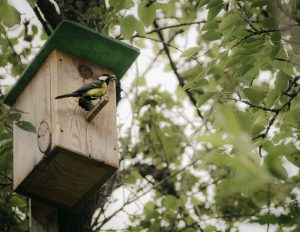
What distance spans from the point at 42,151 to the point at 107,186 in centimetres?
126

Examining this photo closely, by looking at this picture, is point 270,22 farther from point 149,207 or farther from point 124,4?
point 149,207

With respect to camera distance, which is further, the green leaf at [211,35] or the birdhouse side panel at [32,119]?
the birdhouse side panel at [32,119]

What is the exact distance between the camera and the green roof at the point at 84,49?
2736 mm

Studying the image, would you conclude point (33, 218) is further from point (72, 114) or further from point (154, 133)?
point (154, 133)

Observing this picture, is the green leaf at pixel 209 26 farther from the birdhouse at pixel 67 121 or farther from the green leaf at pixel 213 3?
the birdhouse at pixel 67 121

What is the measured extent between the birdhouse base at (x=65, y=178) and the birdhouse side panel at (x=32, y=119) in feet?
0.18

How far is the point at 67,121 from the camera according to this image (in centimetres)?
252

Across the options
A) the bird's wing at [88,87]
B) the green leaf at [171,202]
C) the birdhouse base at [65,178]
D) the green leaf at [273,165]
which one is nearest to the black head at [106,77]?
the bird's wing at [88,87]

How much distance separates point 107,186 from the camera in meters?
3.64

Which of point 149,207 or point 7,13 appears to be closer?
point 7,13

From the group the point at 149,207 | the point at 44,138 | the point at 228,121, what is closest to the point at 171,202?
the point at 149,207

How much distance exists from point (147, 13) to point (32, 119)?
2.83ft

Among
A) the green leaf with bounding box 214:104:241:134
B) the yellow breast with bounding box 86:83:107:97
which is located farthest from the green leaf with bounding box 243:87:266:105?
the green leaf with bounding box 214:104:241:134

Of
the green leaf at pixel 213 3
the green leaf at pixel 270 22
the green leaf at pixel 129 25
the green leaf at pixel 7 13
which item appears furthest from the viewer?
the green leaf at pixel 129 25
